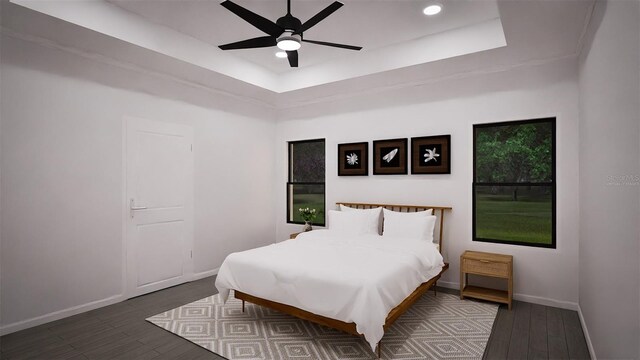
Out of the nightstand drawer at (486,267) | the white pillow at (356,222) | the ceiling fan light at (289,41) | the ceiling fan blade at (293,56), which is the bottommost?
the nightstand drawer at (486,267)

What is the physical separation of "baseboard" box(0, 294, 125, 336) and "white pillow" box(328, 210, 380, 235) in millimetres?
2858

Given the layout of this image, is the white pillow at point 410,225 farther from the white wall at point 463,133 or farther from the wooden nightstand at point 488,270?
the wooden nightstand at point 488,270

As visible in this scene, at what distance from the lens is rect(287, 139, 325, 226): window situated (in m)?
6.00

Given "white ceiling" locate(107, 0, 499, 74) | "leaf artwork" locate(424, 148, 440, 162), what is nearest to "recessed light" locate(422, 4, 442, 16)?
"white ceiling" locate(107, 0, 499, 74)

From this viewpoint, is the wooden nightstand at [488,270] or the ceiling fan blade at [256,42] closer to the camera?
the ceiling fan blade at [256,42]

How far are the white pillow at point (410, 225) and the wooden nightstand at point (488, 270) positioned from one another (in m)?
0.52

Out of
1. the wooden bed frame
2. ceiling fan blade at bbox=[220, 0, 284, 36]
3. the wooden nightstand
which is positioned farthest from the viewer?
the wooden nightstand

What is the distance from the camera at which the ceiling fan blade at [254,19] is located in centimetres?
238

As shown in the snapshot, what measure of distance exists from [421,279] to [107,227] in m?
3.52

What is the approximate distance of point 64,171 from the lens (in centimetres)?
347

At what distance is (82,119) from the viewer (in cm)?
361

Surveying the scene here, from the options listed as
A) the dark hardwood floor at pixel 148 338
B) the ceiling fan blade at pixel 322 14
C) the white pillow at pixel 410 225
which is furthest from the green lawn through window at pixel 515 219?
the ceiling fan blade at pixel 322 14

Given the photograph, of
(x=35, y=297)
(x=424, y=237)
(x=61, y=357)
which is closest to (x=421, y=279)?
(x=424, y=237)

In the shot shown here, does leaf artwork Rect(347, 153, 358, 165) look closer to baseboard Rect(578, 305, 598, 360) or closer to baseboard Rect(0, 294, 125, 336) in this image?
baseboard Rect(578, 305, 598, 360)
